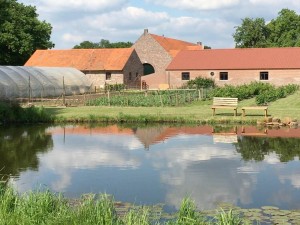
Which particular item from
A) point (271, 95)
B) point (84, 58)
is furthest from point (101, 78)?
point (271, 95)

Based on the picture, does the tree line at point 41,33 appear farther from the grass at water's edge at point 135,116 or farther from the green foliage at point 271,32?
the grass at water's edge at point 135,116

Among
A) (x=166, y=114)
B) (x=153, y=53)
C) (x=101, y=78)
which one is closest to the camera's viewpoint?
(x=166, y=114)

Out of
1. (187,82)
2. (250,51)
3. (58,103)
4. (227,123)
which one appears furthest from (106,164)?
(250,51)

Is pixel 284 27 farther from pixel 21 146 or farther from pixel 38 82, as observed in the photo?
pixel 21 146

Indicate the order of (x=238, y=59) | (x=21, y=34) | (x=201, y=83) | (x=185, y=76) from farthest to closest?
(x=21, y=34) → (x=185, y=76) → (x=238, y=59) → (x=201, y=83)

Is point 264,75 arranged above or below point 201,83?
above

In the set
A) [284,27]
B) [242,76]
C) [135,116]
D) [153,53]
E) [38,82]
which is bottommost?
[135,116]

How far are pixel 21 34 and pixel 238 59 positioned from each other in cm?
2530

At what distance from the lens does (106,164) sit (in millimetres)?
15633

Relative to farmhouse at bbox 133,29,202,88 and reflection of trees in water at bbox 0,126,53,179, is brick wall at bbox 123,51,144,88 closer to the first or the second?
farmhouse at bbox 133,29,202,88

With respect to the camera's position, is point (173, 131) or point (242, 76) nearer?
point (173, 131)

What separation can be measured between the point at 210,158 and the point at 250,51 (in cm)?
3774

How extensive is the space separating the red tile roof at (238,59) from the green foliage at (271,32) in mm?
11490

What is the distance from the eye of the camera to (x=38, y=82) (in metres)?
41.1
